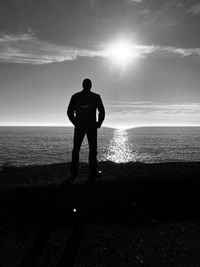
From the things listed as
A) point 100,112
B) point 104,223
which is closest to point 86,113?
point 100,112

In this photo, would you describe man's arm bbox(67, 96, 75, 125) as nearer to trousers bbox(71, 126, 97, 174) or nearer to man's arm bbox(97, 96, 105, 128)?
trousers bbox(71, 126, 97, 174)

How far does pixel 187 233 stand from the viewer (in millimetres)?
7129

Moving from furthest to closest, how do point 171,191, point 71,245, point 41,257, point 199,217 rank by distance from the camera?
point 171,191 → point 199,217 → point 71,245 → point 41,257

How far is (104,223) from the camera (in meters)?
7.69

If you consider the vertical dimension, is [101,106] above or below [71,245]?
above

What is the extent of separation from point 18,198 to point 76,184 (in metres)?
1.89

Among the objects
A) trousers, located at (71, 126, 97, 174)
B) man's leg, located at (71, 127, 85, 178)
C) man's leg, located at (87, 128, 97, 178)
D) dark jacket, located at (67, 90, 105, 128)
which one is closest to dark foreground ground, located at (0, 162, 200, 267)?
man's leg, located at (87, 128, 97, 178)

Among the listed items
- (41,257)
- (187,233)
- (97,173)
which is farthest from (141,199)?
(41,257)

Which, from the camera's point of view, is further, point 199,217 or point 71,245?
point 199,217

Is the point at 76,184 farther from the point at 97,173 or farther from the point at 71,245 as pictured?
the point at 71,245

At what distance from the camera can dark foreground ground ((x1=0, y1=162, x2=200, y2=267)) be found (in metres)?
6.02

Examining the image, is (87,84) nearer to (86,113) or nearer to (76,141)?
(86,113)

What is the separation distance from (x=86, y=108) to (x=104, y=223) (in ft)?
14.8

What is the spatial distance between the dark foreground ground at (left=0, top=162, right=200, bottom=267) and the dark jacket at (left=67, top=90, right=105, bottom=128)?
1.97 meters
